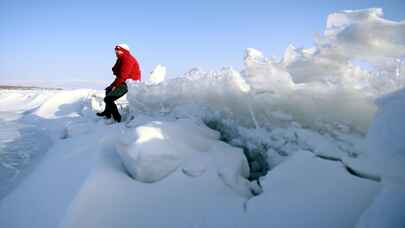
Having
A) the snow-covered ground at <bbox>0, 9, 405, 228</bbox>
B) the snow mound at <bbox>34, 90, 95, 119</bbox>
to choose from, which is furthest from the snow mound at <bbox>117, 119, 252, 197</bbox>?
the snow mound at <bbox>34, 90, 95, 119</bbox>

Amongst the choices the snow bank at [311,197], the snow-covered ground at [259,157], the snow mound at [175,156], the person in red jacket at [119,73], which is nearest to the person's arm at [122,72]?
the person in red jacket at [119,73]

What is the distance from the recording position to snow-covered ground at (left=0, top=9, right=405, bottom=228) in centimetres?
204

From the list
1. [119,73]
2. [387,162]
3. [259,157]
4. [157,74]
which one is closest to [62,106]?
[157,74]

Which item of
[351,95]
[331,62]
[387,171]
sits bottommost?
[387,171]

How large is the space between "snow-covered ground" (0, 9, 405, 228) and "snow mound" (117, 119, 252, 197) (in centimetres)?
1

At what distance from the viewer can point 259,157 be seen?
351 centimetres

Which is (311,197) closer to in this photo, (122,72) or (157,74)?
(122,72)

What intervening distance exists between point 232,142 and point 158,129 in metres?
1.11

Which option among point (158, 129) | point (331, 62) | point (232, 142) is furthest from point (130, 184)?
A: point (331, 62)

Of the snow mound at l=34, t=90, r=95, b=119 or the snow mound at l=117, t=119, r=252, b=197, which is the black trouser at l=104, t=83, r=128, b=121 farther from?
the snow mound at l=34, t=90, r=95, b=119

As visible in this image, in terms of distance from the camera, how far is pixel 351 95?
117 inches

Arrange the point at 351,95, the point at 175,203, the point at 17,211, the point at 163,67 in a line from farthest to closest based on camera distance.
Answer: the point at 163,67
the point at 351,95
the point at 17,211
the point at 175,203

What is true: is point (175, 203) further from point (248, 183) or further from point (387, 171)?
point (387, 171)

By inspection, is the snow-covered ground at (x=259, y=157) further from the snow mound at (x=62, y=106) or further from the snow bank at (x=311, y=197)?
the snow mound at (x=62, y=106)
